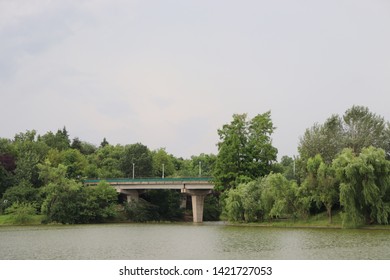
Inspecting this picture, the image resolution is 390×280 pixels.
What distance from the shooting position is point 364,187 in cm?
4462

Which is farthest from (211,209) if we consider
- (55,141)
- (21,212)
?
(55,141)

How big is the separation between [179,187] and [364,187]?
39070 mm

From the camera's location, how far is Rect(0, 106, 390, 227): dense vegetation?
45.5m

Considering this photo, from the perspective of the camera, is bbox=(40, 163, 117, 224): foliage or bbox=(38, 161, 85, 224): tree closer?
bbox=(38, 161, 85, 224): tree

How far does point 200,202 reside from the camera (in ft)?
266

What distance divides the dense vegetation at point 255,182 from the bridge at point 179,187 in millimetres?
2919

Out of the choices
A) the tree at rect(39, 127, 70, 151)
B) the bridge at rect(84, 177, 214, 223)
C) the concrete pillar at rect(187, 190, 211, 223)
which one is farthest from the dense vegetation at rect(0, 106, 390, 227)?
the tree at rect(39, 127, 70, 151)

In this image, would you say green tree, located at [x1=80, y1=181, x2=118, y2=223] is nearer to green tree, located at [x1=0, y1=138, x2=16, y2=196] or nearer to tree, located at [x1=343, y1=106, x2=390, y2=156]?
green tree, located at [x1=0, y1=138, x2=16, y2=196]

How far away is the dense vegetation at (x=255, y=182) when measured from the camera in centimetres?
4547

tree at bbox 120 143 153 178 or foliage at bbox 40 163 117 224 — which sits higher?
tree at bbox 120 143 153 178

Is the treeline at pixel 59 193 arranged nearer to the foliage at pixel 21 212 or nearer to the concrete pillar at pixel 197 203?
the foliage at pixel 21 212

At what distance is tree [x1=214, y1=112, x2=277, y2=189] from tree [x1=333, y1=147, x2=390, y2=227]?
20.5 metres

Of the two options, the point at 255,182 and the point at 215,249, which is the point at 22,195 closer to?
the point at 255,182

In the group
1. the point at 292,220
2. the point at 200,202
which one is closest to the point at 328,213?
the point at 292,220
